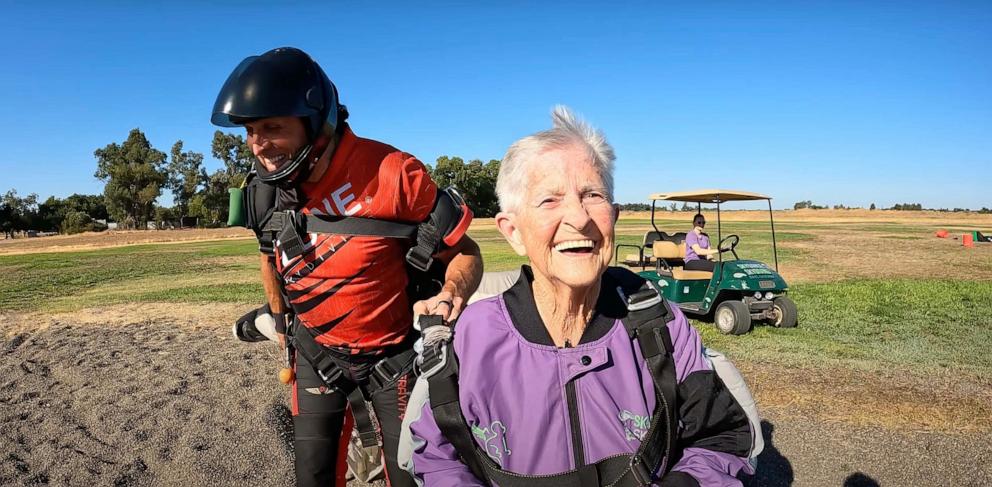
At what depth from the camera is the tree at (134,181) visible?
69188 millimetres

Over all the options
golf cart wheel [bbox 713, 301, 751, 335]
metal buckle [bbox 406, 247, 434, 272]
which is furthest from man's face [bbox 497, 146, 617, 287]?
golf cart wheel [bbox 713, 301, 751, 335]

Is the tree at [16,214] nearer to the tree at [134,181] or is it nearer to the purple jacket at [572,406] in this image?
the tree at [134,181]

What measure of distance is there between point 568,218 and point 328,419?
1759 millimetres

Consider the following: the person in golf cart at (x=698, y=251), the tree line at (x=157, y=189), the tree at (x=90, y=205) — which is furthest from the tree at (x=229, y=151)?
the person in golf cart at (x=698, y=251)

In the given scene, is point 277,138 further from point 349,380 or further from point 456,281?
point 349,380

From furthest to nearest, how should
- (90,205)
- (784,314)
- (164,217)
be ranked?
(90,205) → (164,217) → (784,314)

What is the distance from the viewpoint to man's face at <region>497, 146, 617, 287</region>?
166cm

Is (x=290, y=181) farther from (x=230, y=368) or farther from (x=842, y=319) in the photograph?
(x=842, y=319)

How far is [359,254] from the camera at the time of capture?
8.18 ft

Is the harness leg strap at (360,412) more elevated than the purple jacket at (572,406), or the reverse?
the purple jacket at (572,406)

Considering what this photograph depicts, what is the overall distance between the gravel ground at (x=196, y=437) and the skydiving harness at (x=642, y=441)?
3.32 metres

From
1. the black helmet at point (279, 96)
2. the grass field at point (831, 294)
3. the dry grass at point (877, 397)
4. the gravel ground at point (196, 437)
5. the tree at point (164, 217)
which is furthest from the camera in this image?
the tree at point (164, 217)

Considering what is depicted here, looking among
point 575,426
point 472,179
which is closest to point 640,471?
point 575,426

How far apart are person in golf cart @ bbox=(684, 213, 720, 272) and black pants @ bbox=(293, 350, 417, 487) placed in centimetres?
869
